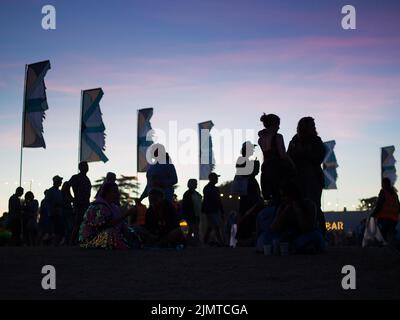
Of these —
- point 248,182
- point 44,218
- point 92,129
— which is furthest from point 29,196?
point 248,182

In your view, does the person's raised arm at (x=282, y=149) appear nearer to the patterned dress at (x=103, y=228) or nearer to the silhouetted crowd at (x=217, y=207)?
the silhouetted crowd at (x=217, y=207)

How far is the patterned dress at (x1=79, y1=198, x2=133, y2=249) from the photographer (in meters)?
11.0

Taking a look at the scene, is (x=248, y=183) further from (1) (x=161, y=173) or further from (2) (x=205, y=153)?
(2) (x=205, y=153)

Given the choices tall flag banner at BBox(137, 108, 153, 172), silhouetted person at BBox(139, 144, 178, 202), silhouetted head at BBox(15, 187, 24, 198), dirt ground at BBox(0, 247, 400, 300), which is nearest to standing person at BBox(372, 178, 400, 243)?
dirt ground at BBox(0, 247, 400, 300)

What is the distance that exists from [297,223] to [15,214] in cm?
893

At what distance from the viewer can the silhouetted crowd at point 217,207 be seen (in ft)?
30.5

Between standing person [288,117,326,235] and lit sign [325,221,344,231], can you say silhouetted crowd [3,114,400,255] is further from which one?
lit sign [325,221,344,231]

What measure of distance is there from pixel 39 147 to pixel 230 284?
13.3 meters

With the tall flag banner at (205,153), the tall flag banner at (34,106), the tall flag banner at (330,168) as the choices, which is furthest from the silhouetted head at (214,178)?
the tall flag banner at (330,168)

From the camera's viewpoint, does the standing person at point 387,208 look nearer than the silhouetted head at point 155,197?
No

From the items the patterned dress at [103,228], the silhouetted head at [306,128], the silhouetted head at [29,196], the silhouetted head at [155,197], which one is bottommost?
the patterned dress at [103,228]

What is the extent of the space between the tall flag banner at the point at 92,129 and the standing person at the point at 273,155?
12197 millimetres

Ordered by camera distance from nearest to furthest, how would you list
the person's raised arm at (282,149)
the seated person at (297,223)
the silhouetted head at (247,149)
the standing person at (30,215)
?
1. the seated person at (297,223)
2. the person's raised arm at (282,149)
3. the silhouetted head at (247,149)
4. the standing person at (30,215)

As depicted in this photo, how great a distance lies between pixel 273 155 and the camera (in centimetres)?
A: 937
